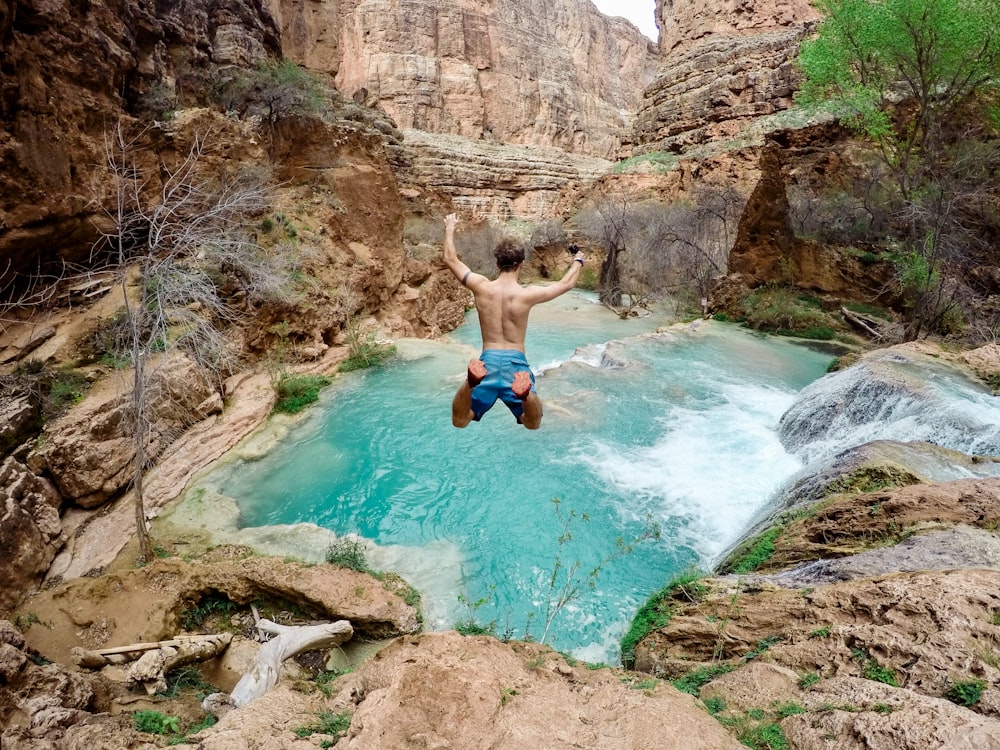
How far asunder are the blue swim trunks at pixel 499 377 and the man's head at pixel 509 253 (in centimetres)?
65

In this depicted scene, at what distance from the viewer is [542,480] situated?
7.42 m

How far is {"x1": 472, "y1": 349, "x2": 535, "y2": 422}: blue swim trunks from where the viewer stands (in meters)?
3.65

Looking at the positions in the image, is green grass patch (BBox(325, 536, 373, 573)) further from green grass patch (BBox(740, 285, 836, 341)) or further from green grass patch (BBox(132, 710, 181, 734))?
green grass patch (BBox(740, 285, 836, 341))

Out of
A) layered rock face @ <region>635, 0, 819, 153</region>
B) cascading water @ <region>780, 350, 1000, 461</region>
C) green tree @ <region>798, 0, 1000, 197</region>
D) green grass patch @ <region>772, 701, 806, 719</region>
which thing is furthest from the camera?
layered rock face @ <region>635, 0, 819, 153</region>

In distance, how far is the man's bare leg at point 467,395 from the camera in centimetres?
361

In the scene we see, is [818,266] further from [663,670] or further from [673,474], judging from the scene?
[663,670]

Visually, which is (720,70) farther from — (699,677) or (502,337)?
(699,677)

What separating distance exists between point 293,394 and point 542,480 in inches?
217

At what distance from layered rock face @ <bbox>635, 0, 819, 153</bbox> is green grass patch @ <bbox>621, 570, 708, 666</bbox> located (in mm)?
35160

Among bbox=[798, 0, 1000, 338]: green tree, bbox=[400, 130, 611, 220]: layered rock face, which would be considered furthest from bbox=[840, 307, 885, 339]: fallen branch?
bbox=[400, 130, 611, 220]: layered rock face

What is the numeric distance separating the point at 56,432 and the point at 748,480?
9436mm

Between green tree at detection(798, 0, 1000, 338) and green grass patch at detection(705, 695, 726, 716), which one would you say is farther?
green tree at detection(798, 0, 1000, 338)

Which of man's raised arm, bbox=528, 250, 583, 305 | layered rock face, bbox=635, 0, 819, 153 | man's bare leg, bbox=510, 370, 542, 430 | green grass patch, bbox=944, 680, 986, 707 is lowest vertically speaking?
green grass patch, bbox=944, 680, 986, 707

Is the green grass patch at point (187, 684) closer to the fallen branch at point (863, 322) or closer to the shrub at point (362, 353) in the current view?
the shrub at point (362, 353)
